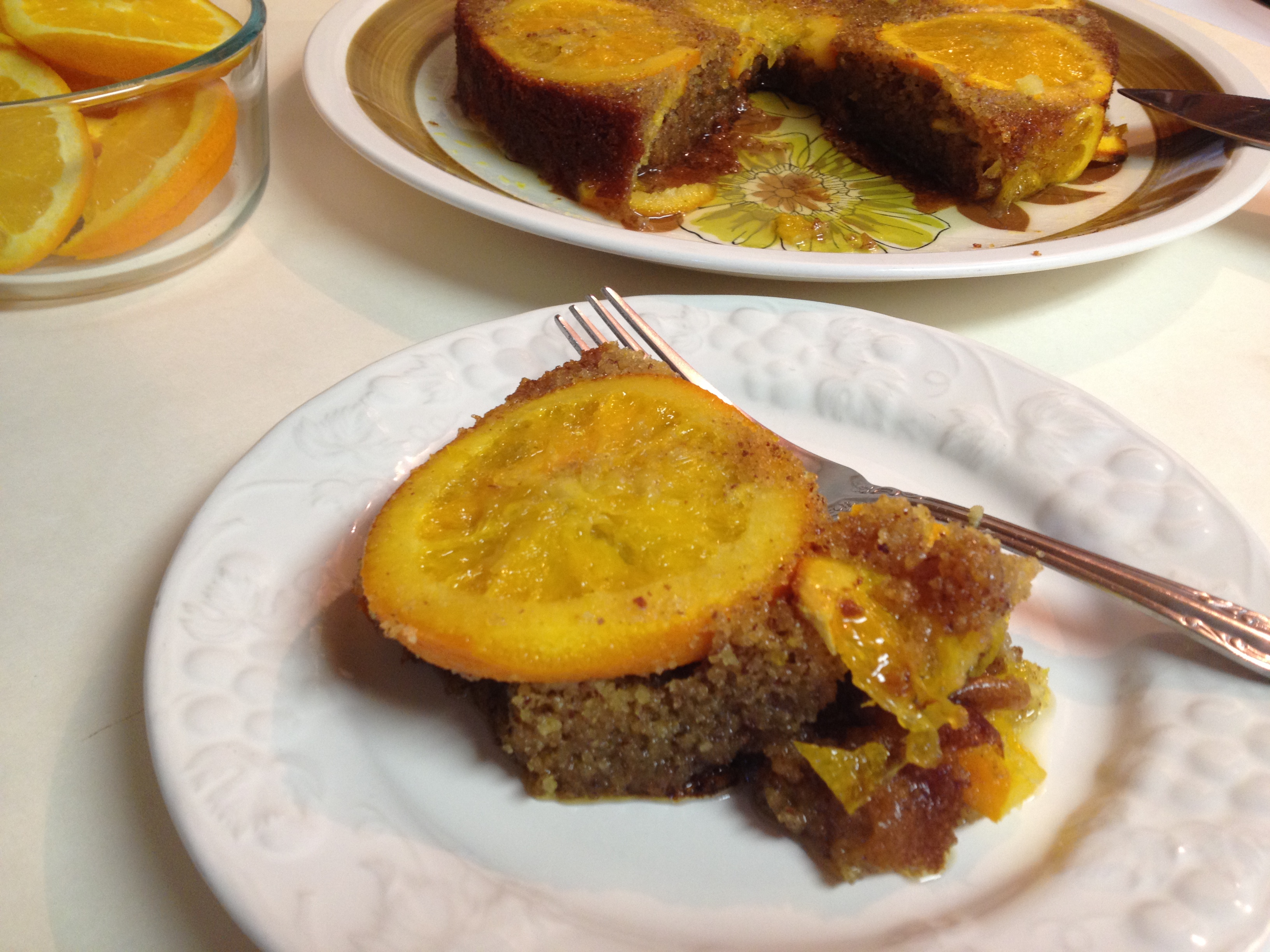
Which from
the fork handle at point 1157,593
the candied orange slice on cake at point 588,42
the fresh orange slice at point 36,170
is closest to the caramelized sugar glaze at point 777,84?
the candied orange slice on cake at point 588,42

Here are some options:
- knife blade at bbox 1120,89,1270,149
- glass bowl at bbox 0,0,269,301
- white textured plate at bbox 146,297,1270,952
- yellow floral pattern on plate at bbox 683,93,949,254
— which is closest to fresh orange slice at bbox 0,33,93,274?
glass bowl at bbox 0,0,269,301

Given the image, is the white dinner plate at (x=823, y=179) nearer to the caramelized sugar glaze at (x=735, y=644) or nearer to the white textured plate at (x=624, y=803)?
the white textured plate at (x=624, y=803)

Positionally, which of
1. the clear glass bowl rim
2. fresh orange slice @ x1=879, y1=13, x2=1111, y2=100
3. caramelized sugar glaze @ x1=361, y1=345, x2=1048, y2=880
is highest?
fresh orange slice @ x1=879, y1=13, x2=1111, y2=100

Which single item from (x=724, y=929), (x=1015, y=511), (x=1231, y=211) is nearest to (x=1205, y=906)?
(x=724, y=929)

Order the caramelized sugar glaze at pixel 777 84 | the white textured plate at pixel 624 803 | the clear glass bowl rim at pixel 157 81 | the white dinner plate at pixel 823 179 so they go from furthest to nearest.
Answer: the caramelized sugar glaze at pixel 777 84, the white dinner plate at pixel 823 179, the clear glass bowl rim at pixel 157 81, the white textured plate at pixel 624 803

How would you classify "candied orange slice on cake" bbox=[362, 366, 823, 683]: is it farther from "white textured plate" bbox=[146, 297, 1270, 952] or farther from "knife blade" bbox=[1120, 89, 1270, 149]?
"knife blade" bbox=[1120, 89, 1270, 149]

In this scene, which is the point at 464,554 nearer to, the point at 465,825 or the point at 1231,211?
the point at 465,825
